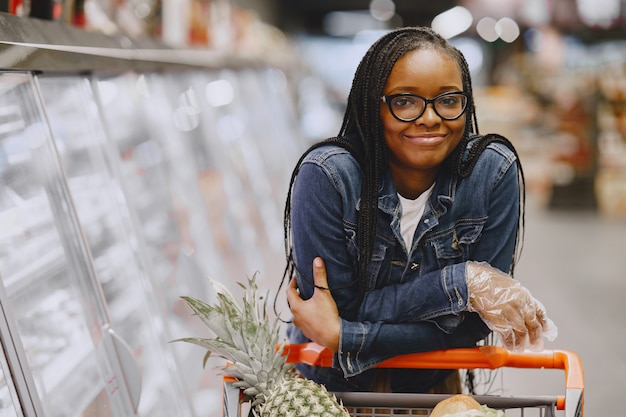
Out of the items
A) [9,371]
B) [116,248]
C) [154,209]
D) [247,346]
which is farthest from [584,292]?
[9,371]

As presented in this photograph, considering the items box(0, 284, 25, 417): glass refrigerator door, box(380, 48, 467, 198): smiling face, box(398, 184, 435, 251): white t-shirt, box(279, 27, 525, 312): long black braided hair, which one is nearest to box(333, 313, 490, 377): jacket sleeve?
box(279, 27, 525, 312): long black braided hair

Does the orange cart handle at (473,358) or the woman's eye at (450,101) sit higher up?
the woman's eye at (450,101)

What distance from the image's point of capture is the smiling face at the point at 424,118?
1795mm

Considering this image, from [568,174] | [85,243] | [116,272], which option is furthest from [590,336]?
[568,174]

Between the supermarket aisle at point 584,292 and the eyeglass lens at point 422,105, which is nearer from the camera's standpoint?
the eyeglass lens at point 422,105

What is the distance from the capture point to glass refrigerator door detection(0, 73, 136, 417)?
2209 mm

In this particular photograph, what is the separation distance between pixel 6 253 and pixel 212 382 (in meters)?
1.74

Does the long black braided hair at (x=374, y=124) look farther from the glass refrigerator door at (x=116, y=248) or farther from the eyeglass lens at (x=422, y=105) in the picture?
the glass refrigerator door at (x=116, y=248)

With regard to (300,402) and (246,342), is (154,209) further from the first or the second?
(300,402)

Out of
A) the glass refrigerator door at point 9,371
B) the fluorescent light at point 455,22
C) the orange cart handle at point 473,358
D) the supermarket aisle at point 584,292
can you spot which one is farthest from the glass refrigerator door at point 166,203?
the fluorescent light at point 455,22

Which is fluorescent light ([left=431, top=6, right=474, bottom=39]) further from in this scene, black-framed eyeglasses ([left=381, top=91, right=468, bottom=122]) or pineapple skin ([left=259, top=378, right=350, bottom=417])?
pineapple skin ([left=259, top=378, right=350, bottom=417])

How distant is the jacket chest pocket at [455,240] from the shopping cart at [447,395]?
0.26 meters

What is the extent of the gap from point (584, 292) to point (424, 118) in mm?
5188

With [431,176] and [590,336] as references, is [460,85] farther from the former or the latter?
[590,336]
